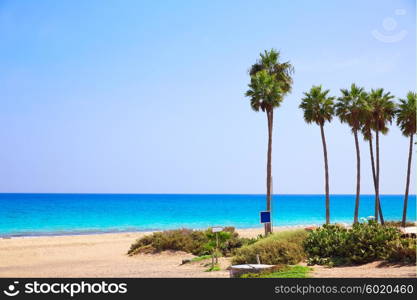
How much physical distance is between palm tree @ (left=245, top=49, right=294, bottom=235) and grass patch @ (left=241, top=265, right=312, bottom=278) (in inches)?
674

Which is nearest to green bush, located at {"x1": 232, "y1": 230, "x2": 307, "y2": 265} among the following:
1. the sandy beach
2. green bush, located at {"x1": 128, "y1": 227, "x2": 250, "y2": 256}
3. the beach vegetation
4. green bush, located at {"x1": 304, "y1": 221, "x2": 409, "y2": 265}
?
green bush, located at {"x1": 304, "y1": 221, "x2": 409, "y2": 265}

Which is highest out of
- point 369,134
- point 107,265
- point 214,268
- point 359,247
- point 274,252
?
point 369,134

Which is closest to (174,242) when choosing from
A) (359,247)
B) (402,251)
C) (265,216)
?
(265,216)

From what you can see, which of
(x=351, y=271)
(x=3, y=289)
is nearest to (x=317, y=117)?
(x=351, y=271)

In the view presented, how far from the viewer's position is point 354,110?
153ft

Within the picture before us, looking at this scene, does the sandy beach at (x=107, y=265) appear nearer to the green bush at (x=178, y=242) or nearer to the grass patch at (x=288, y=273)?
the grass patch at (x=288, y=273)

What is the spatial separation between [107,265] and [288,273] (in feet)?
36.4

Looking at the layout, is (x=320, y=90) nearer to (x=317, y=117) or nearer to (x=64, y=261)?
(x=317, y=117)

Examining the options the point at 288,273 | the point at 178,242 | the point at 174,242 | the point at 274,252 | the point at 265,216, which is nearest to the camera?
the point at 288,273

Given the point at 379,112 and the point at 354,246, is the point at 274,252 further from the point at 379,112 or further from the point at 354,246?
the point at 379,112

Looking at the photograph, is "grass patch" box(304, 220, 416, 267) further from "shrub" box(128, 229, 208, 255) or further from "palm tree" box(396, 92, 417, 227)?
"palm tree" box(396, 92, 417, 227)

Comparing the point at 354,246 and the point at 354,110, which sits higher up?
the point at 354,110

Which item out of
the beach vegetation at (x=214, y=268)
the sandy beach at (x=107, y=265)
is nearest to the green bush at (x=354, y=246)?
the sandy beach at (x=107, y=265)

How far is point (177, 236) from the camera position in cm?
3044
